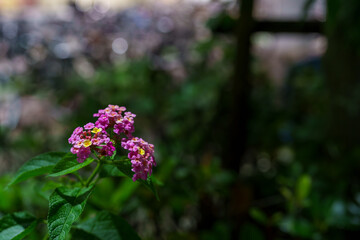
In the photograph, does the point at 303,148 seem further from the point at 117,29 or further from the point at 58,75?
the point at 117,29

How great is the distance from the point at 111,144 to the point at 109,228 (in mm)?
157

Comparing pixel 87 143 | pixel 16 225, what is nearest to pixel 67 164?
pixel 87 143

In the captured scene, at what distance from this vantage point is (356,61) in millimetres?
1651

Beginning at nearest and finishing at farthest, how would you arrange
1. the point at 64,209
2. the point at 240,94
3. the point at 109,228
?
the point at 64,209 < the point at 109,228 < the point at 240,94

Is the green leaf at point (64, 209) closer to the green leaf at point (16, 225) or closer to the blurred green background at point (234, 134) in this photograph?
the green leaf at point (16, 225)

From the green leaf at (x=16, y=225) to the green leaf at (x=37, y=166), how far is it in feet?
0.18

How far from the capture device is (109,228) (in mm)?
639

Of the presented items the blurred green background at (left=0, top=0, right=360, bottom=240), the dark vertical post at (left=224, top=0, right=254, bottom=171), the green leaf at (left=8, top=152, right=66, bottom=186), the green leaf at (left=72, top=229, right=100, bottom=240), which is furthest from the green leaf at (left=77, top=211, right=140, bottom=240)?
the dark vertical post at (left=224, top=0, right=254, bottom=171)

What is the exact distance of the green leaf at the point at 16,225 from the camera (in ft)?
1.95

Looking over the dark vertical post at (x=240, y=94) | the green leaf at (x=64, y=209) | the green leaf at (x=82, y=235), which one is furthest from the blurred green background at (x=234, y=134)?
the green leaf at (x=64, y=209)

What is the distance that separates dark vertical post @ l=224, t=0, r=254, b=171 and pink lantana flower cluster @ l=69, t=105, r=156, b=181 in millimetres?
1055

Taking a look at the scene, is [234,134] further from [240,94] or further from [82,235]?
[82,235]

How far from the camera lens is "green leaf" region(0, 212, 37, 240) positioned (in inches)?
A: 23.5

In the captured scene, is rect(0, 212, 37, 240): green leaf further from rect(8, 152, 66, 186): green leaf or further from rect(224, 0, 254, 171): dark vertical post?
rect(224, 0, 254, 171): dark vertical post
